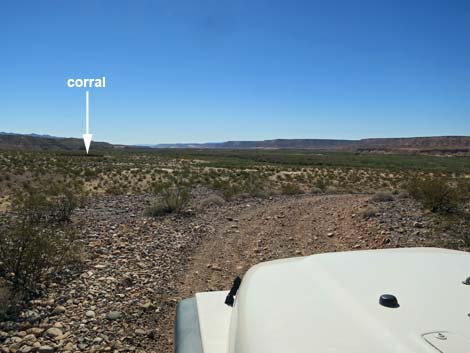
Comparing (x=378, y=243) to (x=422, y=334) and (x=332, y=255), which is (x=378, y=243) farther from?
(x=422, y=334)

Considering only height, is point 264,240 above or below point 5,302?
below

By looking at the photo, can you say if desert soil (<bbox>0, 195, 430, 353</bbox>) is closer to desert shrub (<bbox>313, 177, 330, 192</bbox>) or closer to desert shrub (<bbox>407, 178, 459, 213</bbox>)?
desert shrub (<bbox>407, 178, 459, 213</bbox>)

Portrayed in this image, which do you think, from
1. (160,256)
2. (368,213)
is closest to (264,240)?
(160,256)

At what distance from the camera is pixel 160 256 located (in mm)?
6805

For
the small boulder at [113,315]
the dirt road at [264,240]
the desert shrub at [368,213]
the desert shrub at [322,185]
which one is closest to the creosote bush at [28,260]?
the small boulder at [113,315]

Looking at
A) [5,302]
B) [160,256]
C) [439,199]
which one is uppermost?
[439,199]

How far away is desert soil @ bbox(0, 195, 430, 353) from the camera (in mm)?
4148

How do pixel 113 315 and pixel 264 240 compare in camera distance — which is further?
pixel 264 240

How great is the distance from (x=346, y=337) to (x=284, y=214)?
33.5ft

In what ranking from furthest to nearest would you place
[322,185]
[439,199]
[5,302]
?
[322,185]
[439,199]
[5,302]

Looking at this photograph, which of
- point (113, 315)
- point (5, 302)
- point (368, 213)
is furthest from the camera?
point (368, 213)

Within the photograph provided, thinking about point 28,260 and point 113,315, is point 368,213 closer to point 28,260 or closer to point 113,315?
point 113,315

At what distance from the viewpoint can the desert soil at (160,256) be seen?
415 cm

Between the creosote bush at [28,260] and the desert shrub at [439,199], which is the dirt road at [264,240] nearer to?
the creosote bush at [28,260]
